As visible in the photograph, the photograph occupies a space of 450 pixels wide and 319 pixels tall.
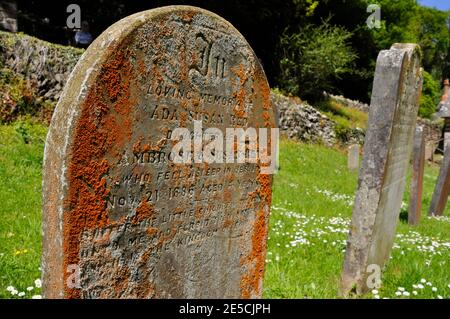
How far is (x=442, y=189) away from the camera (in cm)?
870

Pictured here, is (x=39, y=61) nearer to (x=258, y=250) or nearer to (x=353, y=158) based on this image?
(x=258, y=250)

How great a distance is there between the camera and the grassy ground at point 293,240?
13.6 feet

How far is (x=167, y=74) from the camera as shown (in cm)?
252

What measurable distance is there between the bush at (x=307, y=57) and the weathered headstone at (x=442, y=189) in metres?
14.1

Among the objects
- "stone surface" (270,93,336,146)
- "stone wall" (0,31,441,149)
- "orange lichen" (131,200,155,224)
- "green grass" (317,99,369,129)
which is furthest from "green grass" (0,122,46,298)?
"green grass" (317,99,369,129)

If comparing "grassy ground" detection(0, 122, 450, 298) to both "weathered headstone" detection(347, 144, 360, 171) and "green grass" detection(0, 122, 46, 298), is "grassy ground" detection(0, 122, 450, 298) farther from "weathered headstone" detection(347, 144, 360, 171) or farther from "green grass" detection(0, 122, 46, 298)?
"weathered headstone" detection(347, 144, 360, 171)

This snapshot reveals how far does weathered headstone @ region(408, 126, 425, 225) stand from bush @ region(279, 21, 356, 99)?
47.7 feet

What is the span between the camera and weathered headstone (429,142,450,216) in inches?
337

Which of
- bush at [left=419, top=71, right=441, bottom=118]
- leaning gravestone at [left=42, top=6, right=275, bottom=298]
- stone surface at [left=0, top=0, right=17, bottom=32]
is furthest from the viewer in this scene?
bush at [left=419, top=71, right=441, bottom=118]

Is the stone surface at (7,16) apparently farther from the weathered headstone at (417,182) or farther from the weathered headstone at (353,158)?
the weathered headstone at (353,158)

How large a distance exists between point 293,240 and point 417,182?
3564mm

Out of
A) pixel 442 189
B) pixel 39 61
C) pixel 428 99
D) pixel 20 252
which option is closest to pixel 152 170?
pixel 20 252

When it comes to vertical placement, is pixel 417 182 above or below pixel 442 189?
above

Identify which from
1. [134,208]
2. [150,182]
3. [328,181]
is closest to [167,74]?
[150,182]
